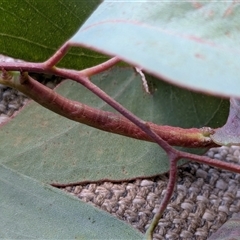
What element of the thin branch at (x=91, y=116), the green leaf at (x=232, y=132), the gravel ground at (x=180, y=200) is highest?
the thin branch at (x=91, y=116)

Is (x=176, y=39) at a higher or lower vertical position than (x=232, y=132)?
higher

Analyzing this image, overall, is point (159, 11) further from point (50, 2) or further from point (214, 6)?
point (50, 2)

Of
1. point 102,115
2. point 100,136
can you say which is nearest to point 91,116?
point 102,115

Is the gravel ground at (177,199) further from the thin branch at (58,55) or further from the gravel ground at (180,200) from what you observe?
the thin branch at (58,55)

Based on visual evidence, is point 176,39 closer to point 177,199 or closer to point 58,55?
point 58,55

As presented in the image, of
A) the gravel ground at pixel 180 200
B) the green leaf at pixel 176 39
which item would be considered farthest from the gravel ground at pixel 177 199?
the green leaf at pixel 176 39
